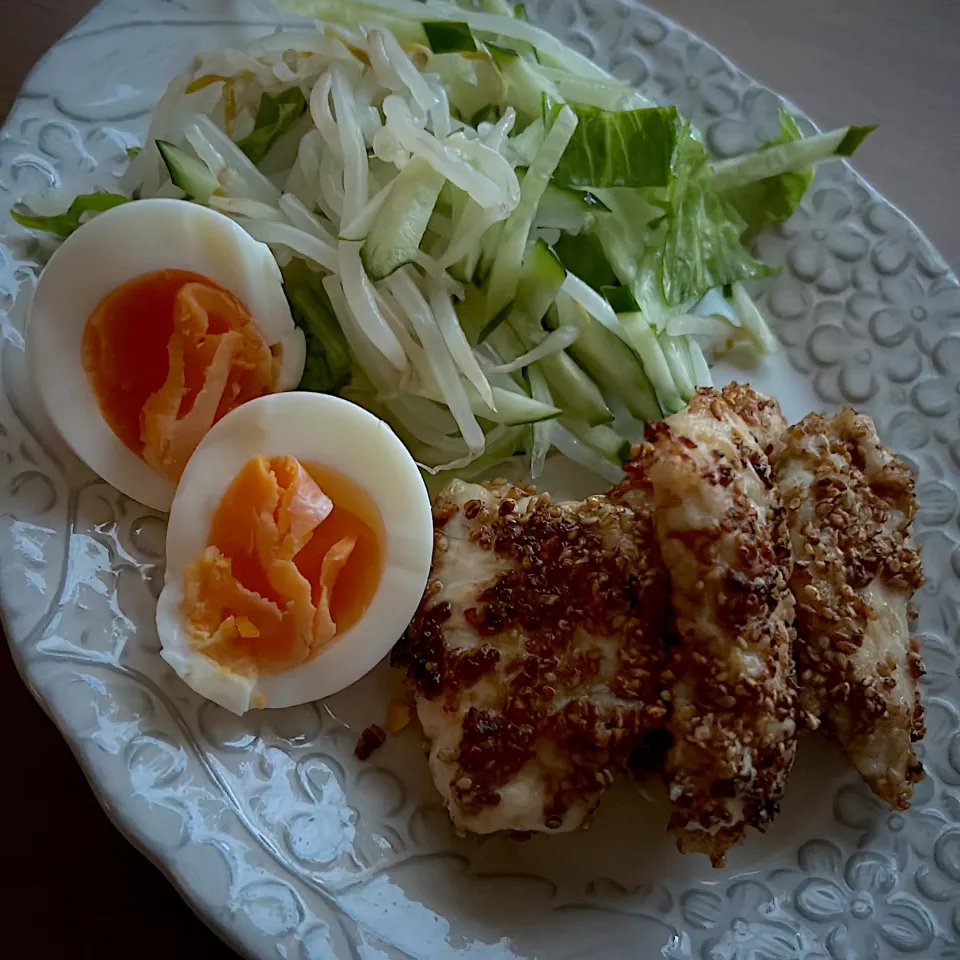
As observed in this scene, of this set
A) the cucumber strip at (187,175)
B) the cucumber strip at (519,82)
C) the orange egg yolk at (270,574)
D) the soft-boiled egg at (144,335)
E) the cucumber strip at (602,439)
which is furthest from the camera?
the cucumber strip at (519,82)

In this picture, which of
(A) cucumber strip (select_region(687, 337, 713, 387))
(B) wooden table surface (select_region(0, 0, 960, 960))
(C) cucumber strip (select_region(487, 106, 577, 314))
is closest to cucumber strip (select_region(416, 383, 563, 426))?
(C) cucumber strip (select_region(487, 106, 577, 314))

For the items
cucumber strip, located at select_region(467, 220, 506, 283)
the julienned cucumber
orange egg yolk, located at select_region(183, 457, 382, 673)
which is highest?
cucumber strip, located at select_region(467, 220, 506, 283)

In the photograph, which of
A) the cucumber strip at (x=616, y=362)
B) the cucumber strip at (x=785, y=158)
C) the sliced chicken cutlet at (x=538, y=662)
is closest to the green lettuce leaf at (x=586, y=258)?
the cucumber strip at (x=616, y=362)

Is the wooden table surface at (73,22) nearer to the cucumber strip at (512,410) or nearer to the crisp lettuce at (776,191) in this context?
the crisp lettuce at (776,191)

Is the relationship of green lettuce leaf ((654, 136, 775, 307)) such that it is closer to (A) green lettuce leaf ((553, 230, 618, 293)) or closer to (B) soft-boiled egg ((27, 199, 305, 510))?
(A) green lettuce leaf ((553, 230, 618, 293))

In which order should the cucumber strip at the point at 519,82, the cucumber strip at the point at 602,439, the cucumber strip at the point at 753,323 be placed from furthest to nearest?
1. the cucumber strip at the point at 753,323
2. the cucumber strip at the point at 519,82
3. the cucumber strip at the point at 602,439

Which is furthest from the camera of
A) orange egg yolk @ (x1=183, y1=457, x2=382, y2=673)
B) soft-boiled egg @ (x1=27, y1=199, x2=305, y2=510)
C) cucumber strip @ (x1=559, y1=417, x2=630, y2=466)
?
cucumber strip @ (x1=559, y1=417, x2=630, y2=466)

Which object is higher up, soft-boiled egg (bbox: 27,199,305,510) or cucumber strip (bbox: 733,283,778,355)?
cucumber strip (bbox: 733,283,778,355)
